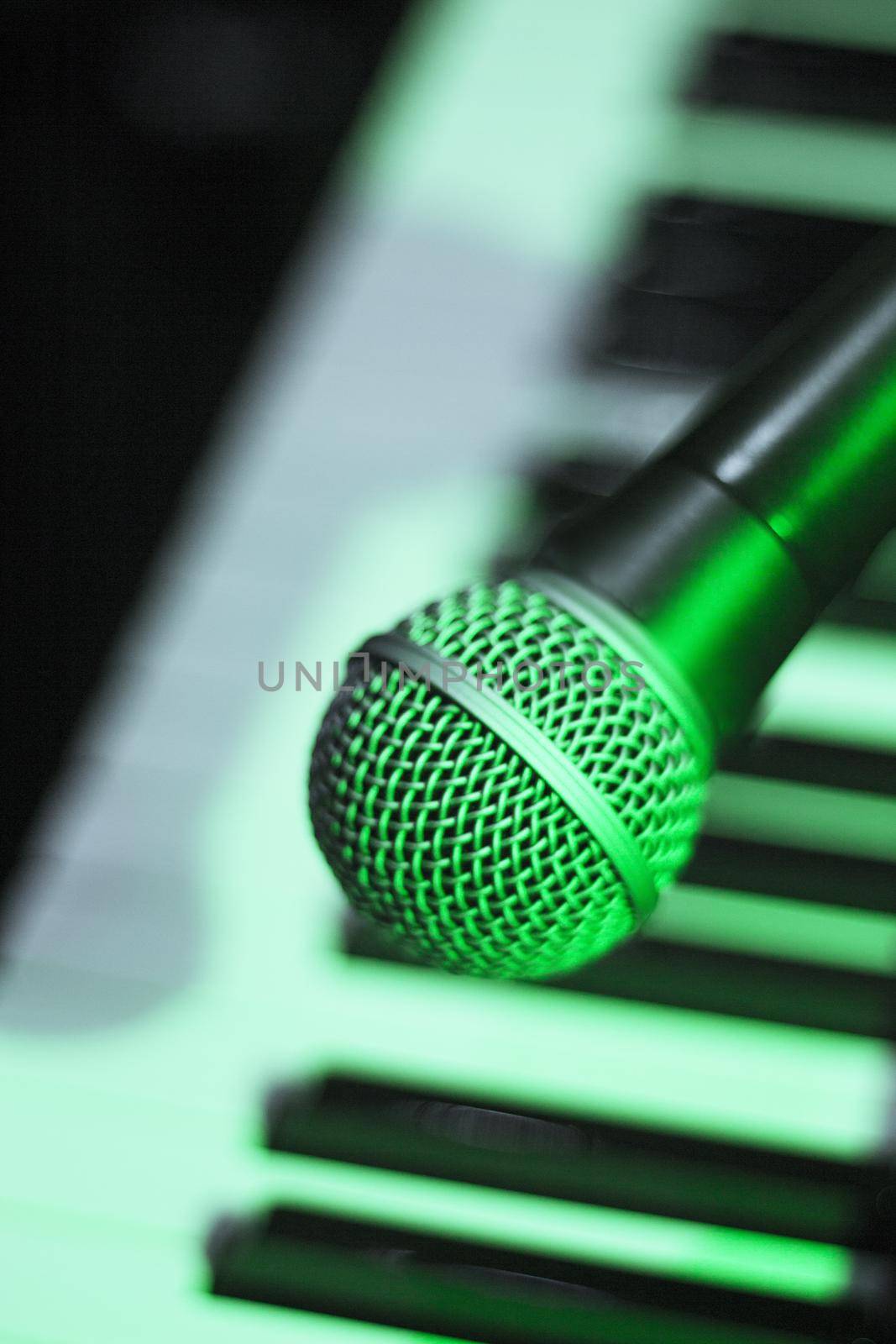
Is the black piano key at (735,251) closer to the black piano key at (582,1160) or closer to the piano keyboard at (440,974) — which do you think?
the piano keyboard at (440,974)

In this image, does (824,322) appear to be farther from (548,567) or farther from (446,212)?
(446,212)

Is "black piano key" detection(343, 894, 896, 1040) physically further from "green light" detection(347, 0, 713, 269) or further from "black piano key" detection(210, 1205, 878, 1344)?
"green light" detection(347, 0, 713, 269)

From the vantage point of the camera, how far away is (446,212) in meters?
1.46

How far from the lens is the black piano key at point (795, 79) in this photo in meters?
1.49

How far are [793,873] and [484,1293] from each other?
445mm

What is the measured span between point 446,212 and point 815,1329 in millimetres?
1180

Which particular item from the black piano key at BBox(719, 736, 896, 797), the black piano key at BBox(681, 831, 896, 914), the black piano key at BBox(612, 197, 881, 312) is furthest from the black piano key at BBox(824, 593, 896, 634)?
the black piano key at BBox(612, 197, 881, 312)

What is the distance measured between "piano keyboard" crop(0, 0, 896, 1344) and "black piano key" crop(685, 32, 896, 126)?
2 cm

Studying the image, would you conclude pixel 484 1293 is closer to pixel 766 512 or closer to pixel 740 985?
pixel 740 985

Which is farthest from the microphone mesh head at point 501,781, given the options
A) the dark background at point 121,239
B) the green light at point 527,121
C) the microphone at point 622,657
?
the dark background at point 121,239

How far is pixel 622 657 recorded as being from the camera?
0.56 metres

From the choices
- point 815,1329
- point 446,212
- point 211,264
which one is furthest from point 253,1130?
point 211,264

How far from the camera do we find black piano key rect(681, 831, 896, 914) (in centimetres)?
113

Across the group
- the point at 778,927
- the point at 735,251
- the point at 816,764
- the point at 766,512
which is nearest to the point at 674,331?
the point at 735,251
